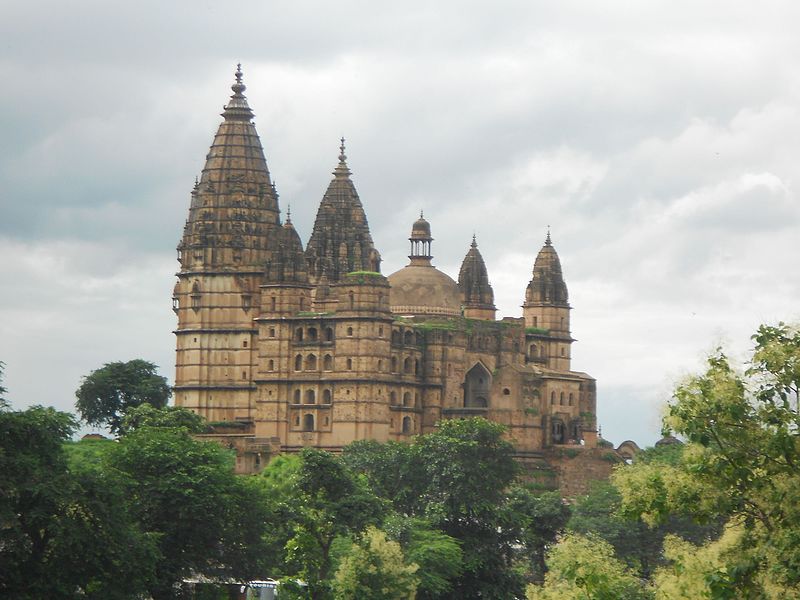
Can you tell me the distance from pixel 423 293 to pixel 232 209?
12.0m

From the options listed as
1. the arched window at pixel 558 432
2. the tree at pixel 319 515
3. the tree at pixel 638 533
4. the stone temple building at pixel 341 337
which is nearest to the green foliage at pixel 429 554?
the tree at pixel 319 515

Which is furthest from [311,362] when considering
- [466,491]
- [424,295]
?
[466,491]

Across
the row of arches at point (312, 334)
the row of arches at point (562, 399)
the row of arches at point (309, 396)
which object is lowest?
the row of arches at point (309, 396)

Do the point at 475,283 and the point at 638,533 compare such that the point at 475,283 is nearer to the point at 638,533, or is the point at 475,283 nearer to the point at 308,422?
the point at 308,422

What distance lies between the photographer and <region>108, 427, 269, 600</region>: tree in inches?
2485

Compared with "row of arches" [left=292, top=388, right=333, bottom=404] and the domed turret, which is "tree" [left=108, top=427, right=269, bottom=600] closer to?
"row of arches" [left=292, top=388, right=333, bottom=404]

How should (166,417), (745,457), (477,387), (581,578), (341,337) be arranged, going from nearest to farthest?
1. (745,457)
2. (581,578)
3. (166,417)
4. (341,337)
5. (477,387)

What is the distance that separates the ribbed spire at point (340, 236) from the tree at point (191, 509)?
49.0 metres

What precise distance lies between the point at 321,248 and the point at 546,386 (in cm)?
1593

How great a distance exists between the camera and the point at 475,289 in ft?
384

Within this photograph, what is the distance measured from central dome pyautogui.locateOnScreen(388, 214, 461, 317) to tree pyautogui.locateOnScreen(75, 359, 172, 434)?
14.3m

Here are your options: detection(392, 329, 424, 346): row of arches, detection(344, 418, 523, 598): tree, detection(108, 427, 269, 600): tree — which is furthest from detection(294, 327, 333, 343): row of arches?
detection(108, 427, 269, 600): tree

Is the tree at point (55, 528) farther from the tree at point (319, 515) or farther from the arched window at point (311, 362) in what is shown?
the arched window at point (311, 362)

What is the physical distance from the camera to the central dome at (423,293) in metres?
114
